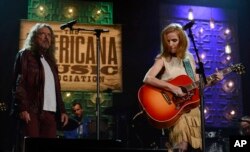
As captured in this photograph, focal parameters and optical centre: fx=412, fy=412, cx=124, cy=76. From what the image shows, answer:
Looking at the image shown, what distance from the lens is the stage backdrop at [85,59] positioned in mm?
6359

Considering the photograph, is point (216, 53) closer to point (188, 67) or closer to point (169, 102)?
point (188, 67)

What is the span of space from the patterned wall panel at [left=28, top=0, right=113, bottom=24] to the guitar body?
1.52 m

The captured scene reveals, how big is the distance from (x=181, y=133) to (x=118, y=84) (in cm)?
123

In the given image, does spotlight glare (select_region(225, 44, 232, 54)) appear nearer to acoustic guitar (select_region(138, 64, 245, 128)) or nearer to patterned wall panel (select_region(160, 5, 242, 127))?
patterned wall panel (select_region(160, 5, 242, 127))

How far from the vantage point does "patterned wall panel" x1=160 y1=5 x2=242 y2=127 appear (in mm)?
6738

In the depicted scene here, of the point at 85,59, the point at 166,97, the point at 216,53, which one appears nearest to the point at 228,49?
the point at 216,53

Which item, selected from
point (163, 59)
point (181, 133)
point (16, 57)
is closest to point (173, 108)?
point (181, 133)

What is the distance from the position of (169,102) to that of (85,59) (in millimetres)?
1581

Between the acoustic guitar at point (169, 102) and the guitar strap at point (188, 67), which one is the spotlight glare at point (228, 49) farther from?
the acoustic guitar at point (169, 102)

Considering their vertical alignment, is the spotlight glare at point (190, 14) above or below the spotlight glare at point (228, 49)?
above

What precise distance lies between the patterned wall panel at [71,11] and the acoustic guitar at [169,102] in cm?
153

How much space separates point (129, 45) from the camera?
6637mm

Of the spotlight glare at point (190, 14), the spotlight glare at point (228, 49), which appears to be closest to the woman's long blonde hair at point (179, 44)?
the spotlight glare at point (190, 14)

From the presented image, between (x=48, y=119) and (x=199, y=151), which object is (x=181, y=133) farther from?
(x=48, y=119)
